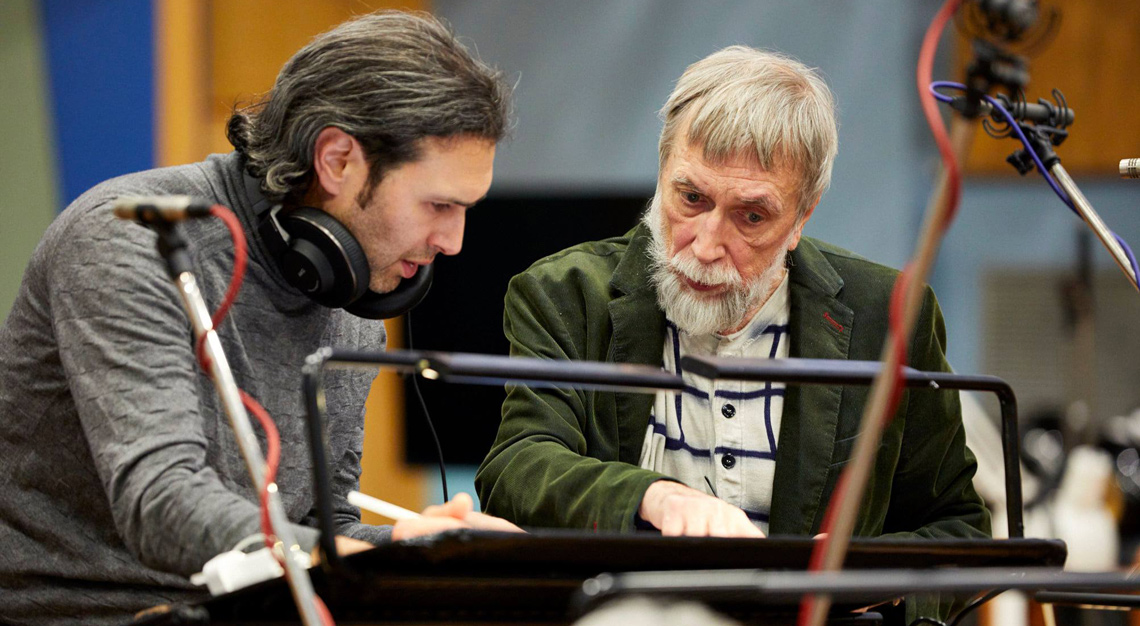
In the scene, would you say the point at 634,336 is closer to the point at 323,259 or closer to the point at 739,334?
the point at 739,334

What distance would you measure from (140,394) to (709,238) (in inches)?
38.3

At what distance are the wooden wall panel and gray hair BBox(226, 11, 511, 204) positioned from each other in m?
3.77

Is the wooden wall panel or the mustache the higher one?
the wooden wall panel

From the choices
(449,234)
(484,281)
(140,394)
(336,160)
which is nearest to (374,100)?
(336,160)

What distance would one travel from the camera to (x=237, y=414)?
1.04 m

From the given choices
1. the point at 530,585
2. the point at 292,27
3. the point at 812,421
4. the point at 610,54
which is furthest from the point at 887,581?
the point at 610,54

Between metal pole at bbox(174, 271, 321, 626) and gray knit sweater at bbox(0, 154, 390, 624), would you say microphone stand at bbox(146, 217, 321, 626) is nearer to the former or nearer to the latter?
metal pole at bbox(174, 271, 321, 626)

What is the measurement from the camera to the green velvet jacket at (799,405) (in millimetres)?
1861

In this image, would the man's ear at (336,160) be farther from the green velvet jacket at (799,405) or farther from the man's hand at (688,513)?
the man's hand at (688,513)

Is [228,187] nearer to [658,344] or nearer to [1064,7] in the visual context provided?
[658,344]

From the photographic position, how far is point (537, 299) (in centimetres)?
192

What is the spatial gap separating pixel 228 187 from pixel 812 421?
3.29ft

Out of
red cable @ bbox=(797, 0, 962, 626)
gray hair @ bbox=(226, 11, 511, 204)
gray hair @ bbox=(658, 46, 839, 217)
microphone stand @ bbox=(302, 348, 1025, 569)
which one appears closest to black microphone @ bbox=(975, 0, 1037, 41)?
red cable @ bbox=(797, 0, 962, 626)

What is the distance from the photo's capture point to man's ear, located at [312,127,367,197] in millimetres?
1657
